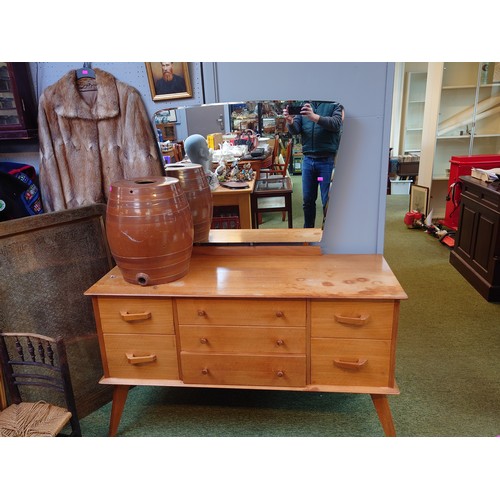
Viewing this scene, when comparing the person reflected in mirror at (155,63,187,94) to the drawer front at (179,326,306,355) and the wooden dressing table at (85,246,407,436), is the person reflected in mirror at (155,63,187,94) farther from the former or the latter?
the drawer front at (179,326,306,355)

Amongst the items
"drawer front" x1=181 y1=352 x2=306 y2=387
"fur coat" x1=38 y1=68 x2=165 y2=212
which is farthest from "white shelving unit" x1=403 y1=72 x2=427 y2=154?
"drawer front" x1=181 y1=352 x2=306 y2=387

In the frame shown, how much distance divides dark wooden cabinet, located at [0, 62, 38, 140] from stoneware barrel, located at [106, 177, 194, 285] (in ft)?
2.05

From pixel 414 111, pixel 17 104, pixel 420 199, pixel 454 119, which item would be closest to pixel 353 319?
pixel 17 104

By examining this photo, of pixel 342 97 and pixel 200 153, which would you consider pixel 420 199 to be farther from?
pixel 200 153

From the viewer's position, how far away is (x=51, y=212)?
179 cm

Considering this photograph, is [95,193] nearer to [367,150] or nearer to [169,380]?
[169,380]

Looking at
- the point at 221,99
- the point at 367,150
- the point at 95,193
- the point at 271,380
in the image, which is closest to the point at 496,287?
the point at 367,150

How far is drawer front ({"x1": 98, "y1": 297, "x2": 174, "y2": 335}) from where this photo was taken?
1595mm

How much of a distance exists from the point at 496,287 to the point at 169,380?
2.46m

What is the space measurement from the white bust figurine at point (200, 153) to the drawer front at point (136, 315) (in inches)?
22.5

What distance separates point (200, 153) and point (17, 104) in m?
0.84

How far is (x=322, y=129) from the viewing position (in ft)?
5.36

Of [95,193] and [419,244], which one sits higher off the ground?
[95,193]

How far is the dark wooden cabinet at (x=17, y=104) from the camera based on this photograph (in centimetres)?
175
